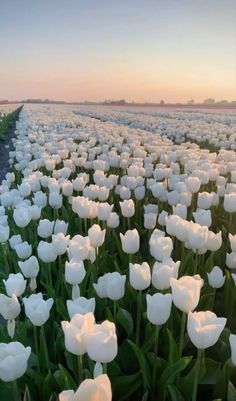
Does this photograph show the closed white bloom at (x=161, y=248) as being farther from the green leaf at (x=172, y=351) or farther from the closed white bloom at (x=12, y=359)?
the closed white bloom at (x=12, y=359)

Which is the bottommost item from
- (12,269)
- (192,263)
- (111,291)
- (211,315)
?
(12,269)

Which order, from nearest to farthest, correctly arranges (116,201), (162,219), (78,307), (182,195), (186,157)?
(78,307)
(162,219)
(182,195)
(116,201)
(186,157)

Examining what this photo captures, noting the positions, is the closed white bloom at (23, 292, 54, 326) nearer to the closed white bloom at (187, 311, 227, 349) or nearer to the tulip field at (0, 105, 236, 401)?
the tulip field at (0, 105, 236, 401)

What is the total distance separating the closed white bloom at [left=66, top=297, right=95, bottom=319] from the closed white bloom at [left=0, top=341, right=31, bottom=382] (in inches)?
10.5

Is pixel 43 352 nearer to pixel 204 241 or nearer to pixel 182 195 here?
pixel 204 241

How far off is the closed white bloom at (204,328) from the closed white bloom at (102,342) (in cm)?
29

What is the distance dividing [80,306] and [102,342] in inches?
18.1

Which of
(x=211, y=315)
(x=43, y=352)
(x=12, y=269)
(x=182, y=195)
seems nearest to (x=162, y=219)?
(x=182, y=195)

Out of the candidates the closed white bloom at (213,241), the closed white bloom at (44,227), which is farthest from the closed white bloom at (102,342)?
the closed white bloom at (44,227)

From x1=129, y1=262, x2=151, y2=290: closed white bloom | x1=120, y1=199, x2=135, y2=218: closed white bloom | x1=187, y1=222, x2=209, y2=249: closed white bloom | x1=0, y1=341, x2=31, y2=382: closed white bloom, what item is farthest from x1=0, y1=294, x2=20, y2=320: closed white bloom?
x1=120, y1=199, x2=135, y2=218: closed white bloom

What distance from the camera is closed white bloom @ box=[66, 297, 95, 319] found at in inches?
67.0

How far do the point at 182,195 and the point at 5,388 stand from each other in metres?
2.07

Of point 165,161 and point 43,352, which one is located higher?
point 165,161

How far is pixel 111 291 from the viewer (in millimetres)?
1982
